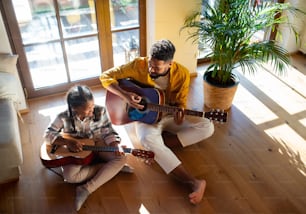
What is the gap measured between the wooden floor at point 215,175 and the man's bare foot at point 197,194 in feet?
0.13

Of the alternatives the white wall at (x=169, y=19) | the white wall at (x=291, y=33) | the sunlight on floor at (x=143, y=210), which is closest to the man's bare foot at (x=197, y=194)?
the sunlight on floor at (x=143, y=210)

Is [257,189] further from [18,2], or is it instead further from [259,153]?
[18,2]

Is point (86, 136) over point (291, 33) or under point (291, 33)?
under

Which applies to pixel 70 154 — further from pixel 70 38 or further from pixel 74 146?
pixel 70 38

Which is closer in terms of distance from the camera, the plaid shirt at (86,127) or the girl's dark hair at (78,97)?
the girl's dark hair at (78,97)

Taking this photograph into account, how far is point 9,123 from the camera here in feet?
6.08

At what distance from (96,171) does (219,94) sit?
3.59ft

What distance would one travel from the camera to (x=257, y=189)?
1.93 m

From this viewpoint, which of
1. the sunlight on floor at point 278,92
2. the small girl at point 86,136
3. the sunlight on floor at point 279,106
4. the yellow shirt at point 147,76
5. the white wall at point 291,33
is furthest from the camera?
the white wall at point 291,33

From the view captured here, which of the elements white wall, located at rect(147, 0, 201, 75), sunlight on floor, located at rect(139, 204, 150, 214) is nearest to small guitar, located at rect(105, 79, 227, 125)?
sunlight on floor, located at rect(139, 204, 150, 214)

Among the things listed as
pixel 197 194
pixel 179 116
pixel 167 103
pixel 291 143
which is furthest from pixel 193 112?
pixel 291 143

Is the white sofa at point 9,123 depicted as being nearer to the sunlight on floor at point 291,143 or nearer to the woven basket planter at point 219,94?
the woven basket planter at point 219,94

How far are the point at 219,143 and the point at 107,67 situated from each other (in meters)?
1.18

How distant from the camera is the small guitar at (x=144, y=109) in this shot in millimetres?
1906
